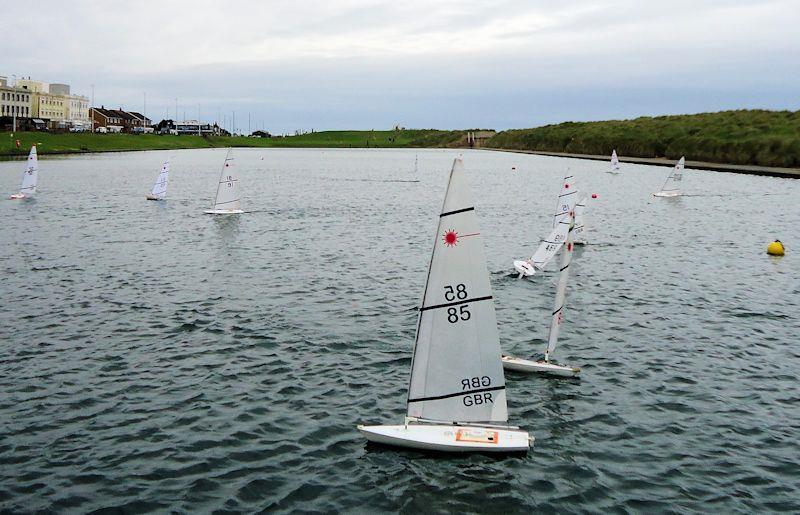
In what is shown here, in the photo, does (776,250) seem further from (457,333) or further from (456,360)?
(457,333)

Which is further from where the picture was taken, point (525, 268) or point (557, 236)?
point (525, 268)

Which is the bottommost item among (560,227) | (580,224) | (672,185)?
(580,224)

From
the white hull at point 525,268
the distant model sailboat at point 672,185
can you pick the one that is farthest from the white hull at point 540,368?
the distant model sailboat at point 672,185

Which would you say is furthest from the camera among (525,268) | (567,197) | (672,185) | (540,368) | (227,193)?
(672,185)

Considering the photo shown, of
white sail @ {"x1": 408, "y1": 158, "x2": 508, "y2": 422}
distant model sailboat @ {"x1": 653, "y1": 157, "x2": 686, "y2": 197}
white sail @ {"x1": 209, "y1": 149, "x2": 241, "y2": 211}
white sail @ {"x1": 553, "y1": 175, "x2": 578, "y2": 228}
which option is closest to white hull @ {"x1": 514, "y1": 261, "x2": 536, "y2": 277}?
white sail @ {"x1": 553, "y1": 175, "x2": 578, "y2": 228}

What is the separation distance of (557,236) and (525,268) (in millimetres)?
3121

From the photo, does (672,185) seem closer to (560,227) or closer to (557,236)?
(557,236)

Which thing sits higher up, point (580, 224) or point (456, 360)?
point (580, 224)

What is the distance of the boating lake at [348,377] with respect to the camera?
19.3 m

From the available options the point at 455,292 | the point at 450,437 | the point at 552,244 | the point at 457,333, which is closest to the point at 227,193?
the point at 552,244

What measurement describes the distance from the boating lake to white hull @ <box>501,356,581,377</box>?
494 mm

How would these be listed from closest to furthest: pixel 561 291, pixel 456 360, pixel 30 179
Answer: pixel 456 360 < pixel 561 291 < pixel 30 179

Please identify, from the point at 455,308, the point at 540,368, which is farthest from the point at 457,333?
the point at 540,368

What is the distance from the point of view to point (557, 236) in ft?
144
